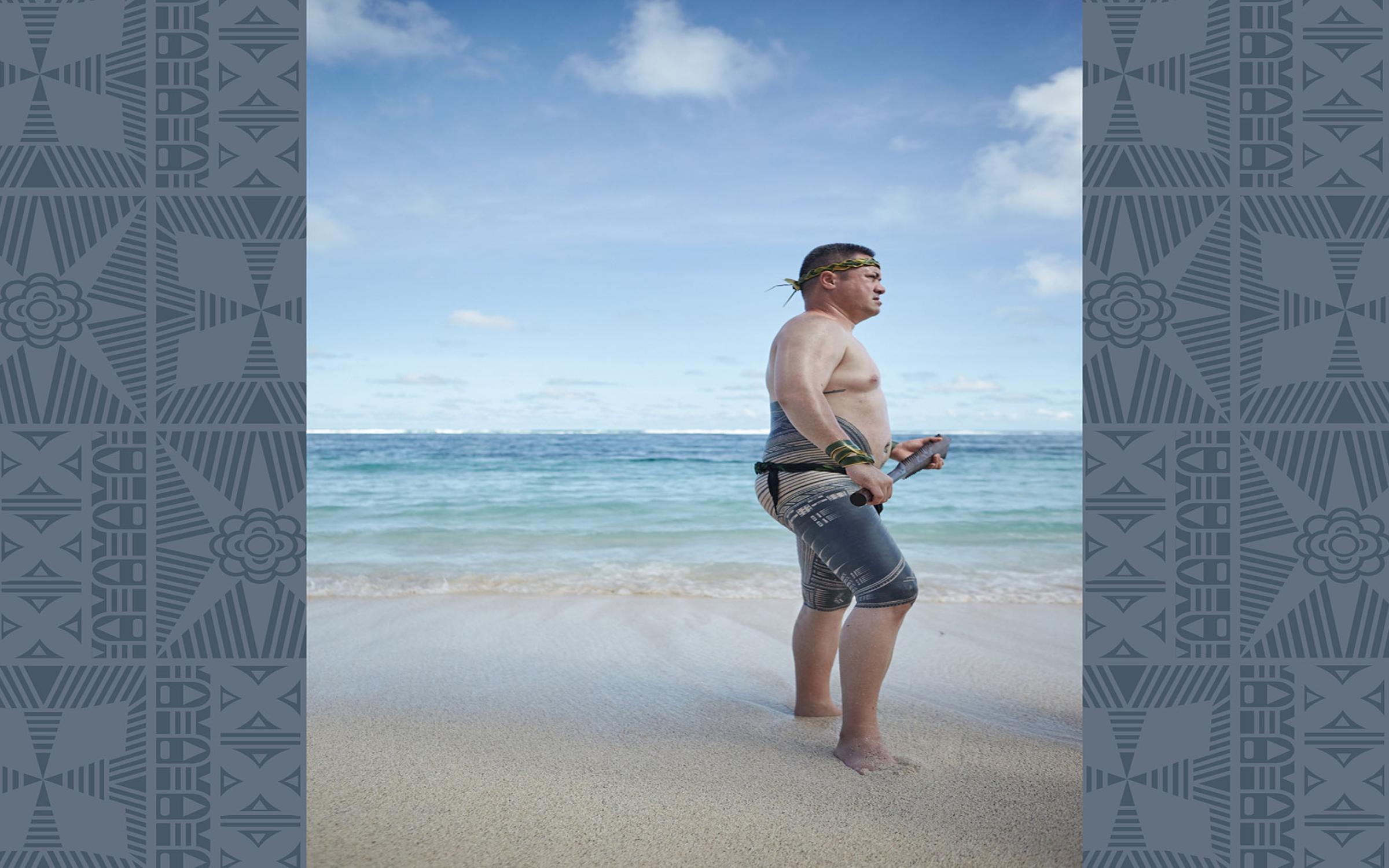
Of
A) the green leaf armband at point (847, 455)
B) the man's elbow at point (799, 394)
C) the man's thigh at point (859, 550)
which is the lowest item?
the man's thigh at point (859, 550)

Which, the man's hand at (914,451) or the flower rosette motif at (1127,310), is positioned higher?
the flower rosette motif at (1127,310)

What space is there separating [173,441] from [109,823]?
729 millimetres

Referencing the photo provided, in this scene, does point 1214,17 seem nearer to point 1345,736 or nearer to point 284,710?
point 1345,736

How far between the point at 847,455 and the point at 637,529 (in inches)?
333

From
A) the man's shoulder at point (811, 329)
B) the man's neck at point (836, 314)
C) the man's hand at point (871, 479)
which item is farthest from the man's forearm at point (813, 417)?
the man's neck at point (836, 314)

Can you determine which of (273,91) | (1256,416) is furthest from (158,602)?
(1256,416)

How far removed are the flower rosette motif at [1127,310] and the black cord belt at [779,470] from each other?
112 centimetres

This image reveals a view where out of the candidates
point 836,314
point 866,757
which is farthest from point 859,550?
point 836,314

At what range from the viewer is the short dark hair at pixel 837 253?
9.31ft

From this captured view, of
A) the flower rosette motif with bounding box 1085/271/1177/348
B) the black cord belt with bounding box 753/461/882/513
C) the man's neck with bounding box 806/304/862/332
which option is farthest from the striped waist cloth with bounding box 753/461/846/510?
the flower rosette motif with bounding box 1085/271/1177/348

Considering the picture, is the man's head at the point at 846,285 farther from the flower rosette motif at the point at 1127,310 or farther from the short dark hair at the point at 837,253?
the flower rosette motif at the point at 1127,310

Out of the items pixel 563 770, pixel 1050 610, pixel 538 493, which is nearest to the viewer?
pixel 563 770

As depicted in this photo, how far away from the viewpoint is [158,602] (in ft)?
5.08

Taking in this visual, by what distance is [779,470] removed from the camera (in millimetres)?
2709
